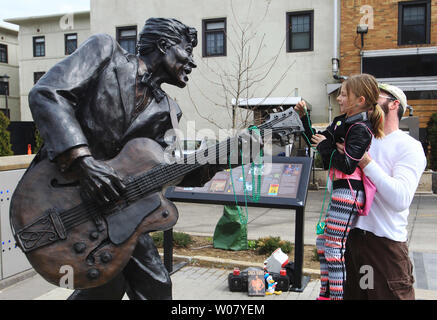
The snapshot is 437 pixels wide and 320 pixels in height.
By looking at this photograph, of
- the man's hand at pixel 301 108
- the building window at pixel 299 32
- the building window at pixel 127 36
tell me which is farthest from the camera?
the building window at pixel 127 36

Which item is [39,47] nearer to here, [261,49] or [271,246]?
[261,49]

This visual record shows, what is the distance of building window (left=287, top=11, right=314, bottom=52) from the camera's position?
1568cm

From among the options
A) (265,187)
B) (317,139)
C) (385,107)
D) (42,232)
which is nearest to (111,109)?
(42,232)

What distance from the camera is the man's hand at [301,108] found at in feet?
10.1

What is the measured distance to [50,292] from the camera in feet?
14.3

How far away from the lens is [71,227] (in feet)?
6.43

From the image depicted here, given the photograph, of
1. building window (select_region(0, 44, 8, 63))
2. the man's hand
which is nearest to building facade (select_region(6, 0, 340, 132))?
the man's hand

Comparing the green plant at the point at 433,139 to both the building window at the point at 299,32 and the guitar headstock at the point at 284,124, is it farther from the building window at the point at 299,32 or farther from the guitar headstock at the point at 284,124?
the guitar headstock at the point at 284,124

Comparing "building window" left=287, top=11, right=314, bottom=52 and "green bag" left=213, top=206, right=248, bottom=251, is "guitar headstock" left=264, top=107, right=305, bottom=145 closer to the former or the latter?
"green bag" left=213, top=206, right=248, bottom=251

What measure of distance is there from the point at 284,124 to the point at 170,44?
1.06 metres

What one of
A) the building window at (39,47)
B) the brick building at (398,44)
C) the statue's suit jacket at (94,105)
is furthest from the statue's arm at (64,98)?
the building window at (39,47)

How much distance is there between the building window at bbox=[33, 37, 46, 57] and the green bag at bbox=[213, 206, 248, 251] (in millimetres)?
24840

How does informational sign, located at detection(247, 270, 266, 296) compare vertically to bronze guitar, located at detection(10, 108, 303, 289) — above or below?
below
